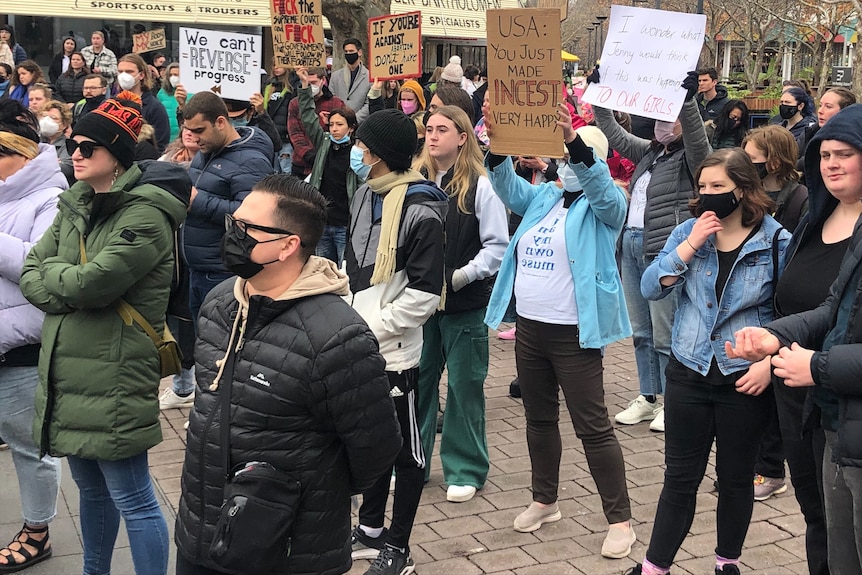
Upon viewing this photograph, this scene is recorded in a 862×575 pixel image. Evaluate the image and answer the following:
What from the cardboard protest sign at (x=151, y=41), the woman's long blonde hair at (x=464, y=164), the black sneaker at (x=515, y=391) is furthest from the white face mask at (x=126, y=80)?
the woman's long blonde hair at (x=464, y=164)

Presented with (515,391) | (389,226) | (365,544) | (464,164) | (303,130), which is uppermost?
(464,164)

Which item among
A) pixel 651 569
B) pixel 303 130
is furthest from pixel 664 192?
pixel 303 130

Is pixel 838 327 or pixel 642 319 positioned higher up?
pixel 838 327

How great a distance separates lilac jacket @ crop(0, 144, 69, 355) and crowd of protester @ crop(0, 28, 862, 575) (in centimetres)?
1

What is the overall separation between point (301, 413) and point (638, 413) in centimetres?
418

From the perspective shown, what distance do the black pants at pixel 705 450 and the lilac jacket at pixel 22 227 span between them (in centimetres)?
273

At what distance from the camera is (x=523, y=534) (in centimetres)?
520

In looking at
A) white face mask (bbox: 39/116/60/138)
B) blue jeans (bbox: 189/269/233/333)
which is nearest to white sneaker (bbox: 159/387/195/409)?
blue jeans (bbox: 189/269/233/333)

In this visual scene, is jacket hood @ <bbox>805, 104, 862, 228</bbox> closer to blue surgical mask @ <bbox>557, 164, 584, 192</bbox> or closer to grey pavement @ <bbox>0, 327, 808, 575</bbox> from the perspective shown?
blue surgical mask @ <bbox>557, 164, 584, 192</bbox>

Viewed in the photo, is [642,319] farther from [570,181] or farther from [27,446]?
[27,446]

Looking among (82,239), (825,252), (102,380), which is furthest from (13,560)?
(825,252)

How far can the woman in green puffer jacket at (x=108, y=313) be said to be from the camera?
3957 mm

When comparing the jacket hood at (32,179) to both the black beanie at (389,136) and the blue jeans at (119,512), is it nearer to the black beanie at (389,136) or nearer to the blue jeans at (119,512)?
the blue jeans at (119,512)

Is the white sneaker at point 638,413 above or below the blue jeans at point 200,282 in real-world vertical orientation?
below
